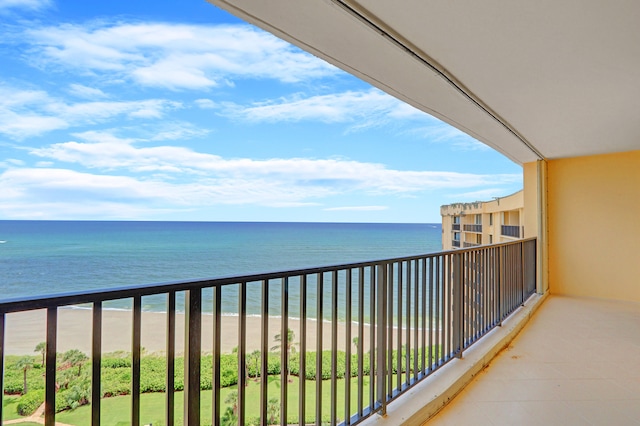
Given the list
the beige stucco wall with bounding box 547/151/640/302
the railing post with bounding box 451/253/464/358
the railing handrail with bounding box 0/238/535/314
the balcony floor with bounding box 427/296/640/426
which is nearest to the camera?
the railing handrail with bounding box 0/238/535/314

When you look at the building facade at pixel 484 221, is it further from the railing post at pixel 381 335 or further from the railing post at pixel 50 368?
the railing post at pixel 50 368

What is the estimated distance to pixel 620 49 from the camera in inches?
76.5

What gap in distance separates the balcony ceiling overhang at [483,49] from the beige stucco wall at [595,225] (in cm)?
188

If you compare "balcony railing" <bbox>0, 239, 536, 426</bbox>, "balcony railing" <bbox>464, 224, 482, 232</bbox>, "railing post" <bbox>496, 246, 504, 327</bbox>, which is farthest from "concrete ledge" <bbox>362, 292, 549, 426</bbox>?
"balcony railing" <bbox>464, 224, 482, 232</bbox>

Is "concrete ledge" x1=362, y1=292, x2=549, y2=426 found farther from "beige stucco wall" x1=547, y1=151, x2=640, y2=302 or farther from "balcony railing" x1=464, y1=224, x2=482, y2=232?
"balcony railing" x1=464, y1=224, x2=482, y2=232

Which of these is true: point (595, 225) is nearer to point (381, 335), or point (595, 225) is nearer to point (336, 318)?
point (381, 335)

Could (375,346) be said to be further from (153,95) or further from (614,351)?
(153,95)

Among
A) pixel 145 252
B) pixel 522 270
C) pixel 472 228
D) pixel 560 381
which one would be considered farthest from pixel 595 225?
pixel 145 252

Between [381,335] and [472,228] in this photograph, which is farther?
[472,228]

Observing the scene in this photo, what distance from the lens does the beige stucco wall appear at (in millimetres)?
4590

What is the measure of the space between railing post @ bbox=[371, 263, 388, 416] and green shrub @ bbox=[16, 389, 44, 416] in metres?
1.38

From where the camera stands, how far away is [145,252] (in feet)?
112

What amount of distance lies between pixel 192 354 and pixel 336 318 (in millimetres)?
680

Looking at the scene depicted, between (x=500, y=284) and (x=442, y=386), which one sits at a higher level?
(x=500, y=284)
